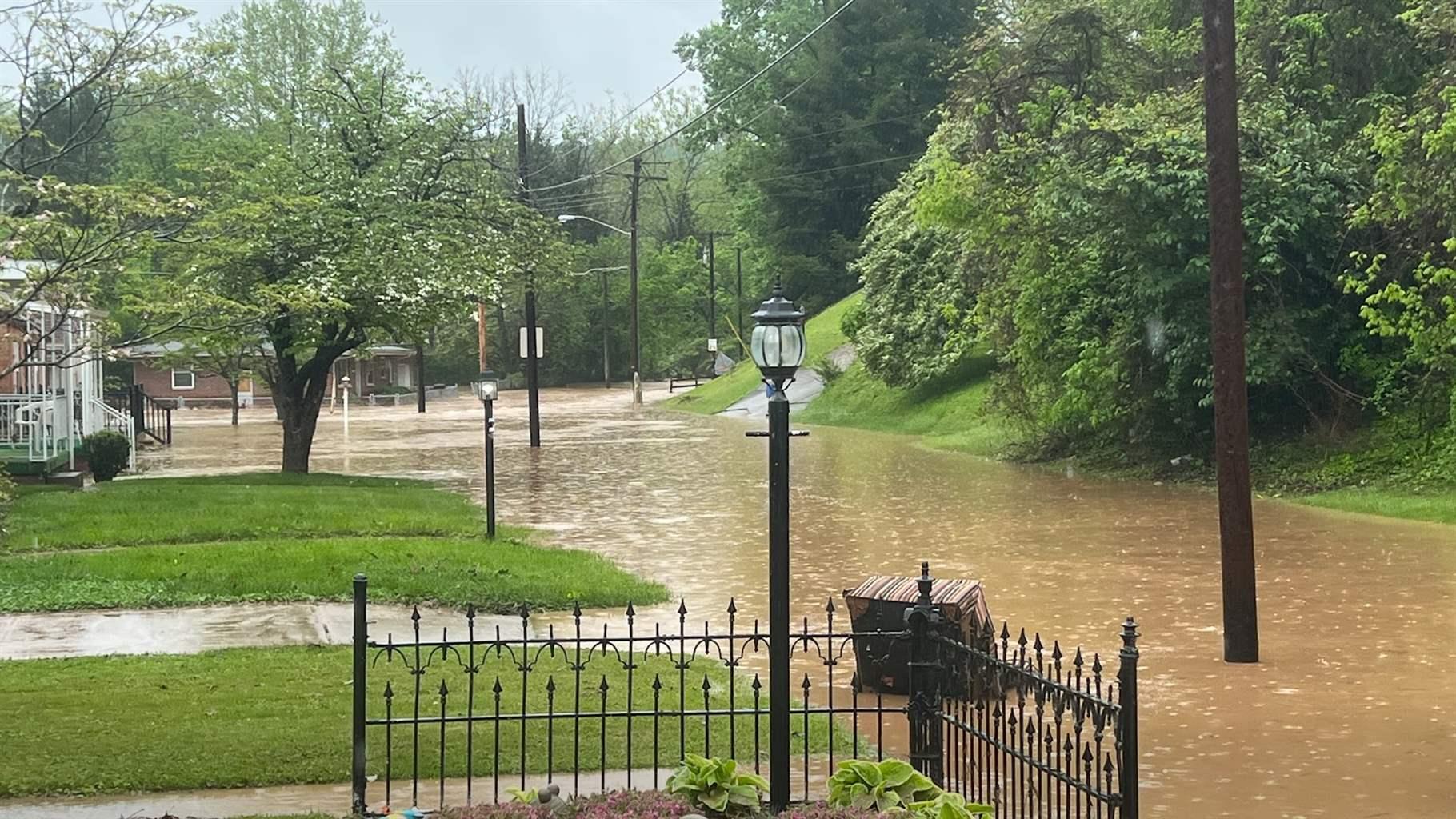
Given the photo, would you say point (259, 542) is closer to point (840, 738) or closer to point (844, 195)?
point (840, 738)

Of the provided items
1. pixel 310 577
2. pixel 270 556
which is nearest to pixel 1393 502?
pixel 310 577

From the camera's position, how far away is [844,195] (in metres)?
67.1

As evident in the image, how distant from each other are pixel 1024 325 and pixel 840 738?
19811 millimetres

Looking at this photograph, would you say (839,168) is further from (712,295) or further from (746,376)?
(712,295)

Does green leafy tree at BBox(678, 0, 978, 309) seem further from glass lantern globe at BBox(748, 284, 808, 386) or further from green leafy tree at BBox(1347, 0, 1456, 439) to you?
glass lantern globe at BBox(748, 284, 808, 386)

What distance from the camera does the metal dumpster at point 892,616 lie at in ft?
30.6

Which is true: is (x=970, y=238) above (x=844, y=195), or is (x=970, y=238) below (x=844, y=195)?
below

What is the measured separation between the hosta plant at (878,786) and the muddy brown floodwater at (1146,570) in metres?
1.66

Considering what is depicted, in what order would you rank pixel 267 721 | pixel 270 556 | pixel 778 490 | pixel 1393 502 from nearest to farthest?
pixel 778 490 < pixel 267 721 < pixel 270 556 < pixel 1393 502

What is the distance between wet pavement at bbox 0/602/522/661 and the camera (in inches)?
432

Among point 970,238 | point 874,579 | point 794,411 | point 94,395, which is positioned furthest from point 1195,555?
point 794,411

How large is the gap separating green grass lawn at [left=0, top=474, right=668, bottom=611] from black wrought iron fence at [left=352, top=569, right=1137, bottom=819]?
2362mm

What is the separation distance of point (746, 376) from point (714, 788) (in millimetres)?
54935

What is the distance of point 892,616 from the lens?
31.0ft
